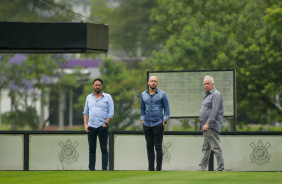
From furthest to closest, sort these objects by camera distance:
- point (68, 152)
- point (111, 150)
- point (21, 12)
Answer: point (21, 12) < point (68, 152) < point (111, 150)

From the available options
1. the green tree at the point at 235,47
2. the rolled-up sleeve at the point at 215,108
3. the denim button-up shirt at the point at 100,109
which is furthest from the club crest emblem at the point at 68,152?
the green tree at the point at 235,47

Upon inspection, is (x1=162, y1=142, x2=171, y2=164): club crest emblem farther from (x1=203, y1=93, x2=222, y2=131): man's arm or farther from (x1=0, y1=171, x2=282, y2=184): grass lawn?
(x1=0, y1=171, x2=282, y2=184): grass lawn

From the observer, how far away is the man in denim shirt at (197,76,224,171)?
1343cm

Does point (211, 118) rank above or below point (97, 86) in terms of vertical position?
below

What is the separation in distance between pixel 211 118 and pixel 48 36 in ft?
11.9

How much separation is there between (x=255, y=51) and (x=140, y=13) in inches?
1172

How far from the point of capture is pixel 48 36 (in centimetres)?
1477

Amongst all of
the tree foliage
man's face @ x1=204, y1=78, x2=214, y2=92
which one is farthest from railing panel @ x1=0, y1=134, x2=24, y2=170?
the tree foliage

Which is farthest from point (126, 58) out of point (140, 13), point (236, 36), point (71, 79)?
point (236, 36)

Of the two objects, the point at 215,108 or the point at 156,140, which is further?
the point at 156,140

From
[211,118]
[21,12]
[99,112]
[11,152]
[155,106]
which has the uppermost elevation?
[21,12]

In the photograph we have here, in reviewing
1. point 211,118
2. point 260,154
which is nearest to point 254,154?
point 260,154

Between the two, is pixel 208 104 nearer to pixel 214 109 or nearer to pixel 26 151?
pixel 214 109

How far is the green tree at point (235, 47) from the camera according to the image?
37.8 metres
